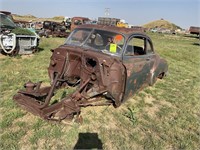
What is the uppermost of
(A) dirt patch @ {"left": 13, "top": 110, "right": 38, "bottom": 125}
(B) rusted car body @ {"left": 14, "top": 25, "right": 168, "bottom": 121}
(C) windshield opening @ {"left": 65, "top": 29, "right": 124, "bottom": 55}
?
(C) windshield opening @ {"left": 65, "top": 29, "right": 124, "bottom": 55}

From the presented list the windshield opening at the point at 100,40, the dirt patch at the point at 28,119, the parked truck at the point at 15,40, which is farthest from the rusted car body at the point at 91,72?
the parked truck at the point at 15,40

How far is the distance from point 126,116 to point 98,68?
130cm

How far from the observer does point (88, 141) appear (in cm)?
391

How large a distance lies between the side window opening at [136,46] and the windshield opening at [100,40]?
322mm

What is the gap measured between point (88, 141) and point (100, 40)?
2474 millimetres

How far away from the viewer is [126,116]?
16.2ft

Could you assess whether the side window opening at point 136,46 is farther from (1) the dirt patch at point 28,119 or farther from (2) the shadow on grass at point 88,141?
(1) the dirt patch at point 28,119

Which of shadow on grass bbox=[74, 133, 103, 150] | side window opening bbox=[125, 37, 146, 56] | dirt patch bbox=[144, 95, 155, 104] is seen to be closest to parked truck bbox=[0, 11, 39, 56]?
side window opening bbox=[125, 37, 146, 56]

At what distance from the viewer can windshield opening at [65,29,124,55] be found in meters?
5.13

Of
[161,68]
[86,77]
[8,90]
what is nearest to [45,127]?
[86,77]

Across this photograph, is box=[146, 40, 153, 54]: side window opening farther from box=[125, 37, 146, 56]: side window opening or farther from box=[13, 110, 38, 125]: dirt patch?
box=[13, 110, 38, 125]: dirt patch

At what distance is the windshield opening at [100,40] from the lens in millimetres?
5133

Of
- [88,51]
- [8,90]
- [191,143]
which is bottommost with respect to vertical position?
[191,143]

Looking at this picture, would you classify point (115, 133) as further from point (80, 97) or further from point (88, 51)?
point (88, 51)
